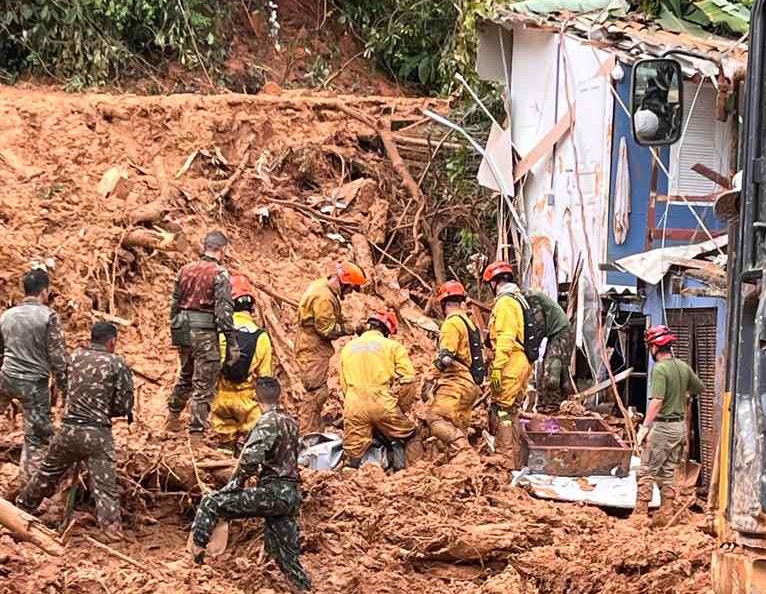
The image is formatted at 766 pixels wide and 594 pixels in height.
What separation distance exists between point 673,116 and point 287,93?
1469cm

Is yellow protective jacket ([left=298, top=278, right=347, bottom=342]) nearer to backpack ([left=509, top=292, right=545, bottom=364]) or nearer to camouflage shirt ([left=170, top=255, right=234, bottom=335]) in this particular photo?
camouflage shirt ([left=170, top=255, right=234, bottom=335])

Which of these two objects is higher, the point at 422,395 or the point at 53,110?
the point at 53,110

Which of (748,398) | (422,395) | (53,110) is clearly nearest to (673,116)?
(748,398)

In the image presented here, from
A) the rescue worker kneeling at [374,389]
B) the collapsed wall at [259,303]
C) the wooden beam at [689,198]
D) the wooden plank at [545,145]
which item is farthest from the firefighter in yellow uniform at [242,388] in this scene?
the wooden plank at [545,145]

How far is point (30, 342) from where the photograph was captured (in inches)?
420

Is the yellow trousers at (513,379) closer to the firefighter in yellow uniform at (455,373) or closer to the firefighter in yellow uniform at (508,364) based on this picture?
the firefighter in yellow uniform at (508,364)

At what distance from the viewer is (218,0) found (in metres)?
24.6

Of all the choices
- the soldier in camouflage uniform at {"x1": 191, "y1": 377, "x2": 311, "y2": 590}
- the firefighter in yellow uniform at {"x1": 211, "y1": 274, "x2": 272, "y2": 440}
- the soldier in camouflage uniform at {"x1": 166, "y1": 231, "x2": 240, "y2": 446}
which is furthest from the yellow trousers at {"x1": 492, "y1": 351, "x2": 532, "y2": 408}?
the soldier in camouflage uniform at {"x1": 191, "y1": 377, "x2": 311, "y2": 590}

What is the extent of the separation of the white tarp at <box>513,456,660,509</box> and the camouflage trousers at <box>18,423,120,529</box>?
3694 mm

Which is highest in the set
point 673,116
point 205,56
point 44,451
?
point 673,116

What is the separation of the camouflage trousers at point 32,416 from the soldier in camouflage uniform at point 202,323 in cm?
159

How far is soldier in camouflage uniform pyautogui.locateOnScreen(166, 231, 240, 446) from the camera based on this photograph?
12.0 meters

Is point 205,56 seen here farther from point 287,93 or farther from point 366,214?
point 366,214

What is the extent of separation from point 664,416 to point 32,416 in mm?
5723
